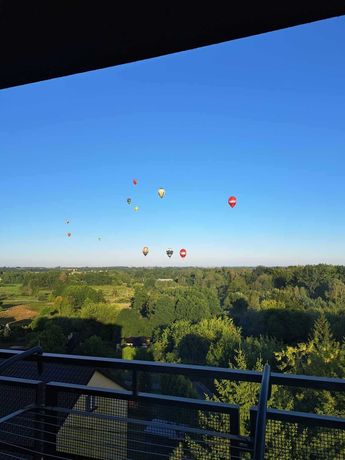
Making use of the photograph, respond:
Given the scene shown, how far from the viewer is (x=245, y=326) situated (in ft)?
31.2

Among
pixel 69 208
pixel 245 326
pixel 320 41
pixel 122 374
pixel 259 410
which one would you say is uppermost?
pixel 320 41

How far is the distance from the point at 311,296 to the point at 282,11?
8873 millimetres

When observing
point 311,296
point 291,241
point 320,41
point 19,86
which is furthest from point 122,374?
point 291,241

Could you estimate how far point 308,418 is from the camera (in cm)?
87

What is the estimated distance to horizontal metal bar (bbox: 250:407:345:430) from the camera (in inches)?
33.5

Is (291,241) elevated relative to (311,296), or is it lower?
elevated

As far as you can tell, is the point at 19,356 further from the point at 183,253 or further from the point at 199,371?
the point at 183,253

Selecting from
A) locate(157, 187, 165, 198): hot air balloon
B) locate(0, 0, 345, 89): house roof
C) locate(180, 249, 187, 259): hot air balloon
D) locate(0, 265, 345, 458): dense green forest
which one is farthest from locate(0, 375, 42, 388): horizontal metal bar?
locate(180, 249, 187, 259): hot air balloon

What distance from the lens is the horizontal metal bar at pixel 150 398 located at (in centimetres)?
97

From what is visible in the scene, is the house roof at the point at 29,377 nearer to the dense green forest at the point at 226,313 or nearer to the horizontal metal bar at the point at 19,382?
the horizontal metal bar at the point at 19,382

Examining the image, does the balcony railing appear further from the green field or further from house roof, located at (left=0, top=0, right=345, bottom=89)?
the green field

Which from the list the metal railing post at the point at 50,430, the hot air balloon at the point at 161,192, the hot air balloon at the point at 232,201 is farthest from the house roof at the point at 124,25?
the hot air balloon at the point at 161,192

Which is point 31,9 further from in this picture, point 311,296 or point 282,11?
point 311,296

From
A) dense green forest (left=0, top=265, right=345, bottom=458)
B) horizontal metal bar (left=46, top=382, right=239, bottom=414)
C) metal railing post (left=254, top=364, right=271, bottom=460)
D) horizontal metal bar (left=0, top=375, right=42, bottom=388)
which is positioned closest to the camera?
metal railing post (left=254, top=364, right=271, bottom=460)
